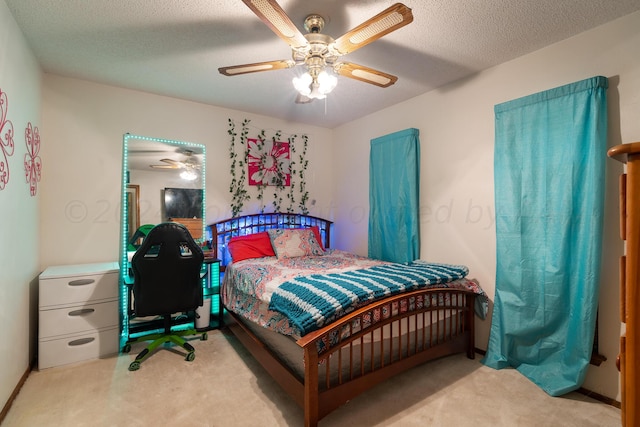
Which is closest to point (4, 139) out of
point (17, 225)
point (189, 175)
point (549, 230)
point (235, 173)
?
point (17, 225)

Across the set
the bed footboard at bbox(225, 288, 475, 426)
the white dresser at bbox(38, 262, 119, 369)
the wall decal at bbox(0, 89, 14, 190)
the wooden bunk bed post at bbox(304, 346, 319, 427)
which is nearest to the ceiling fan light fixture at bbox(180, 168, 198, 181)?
the white dresser at bbox(38, 262, 119, 369)

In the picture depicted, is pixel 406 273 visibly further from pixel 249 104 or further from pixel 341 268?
pixel 249 104

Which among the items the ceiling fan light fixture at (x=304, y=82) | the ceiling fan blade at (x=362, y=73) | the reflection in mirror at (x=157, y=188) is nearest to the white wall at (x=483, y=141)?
the ceiling fan blade at (x=362, y=73)

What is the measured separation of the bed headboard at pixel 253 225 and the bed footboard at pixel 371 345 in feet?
4.28

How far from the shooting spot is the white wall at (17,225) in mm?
1872

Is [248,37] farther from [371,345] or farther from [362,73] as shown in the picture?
[371,345]

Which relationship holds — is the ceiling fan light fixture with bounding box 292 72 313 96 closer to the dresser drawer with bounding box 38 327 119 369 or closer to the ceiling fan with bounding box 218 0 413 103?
the ceiling fan with bounding box 218 0 413 103

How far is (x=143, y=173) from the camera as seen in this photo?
322 cm

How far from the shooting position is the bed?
5.69ft

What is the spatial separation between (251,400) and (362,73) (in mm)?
2398

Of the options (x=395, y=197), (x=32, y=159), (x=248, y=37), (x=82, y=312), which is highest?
(x=248, y=37)

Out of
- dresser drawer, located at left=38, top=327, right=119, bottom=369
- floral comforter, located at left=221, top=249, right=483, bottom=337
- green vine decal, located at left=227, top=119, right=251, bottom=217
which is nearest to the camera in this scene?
floral comforter, located at left=221, top=249, right=483, bottom=337

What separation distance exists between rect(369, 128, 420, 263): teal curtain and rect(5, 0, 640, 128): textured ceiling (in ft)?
2.13

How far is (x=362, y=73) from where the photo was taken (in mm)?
2121
